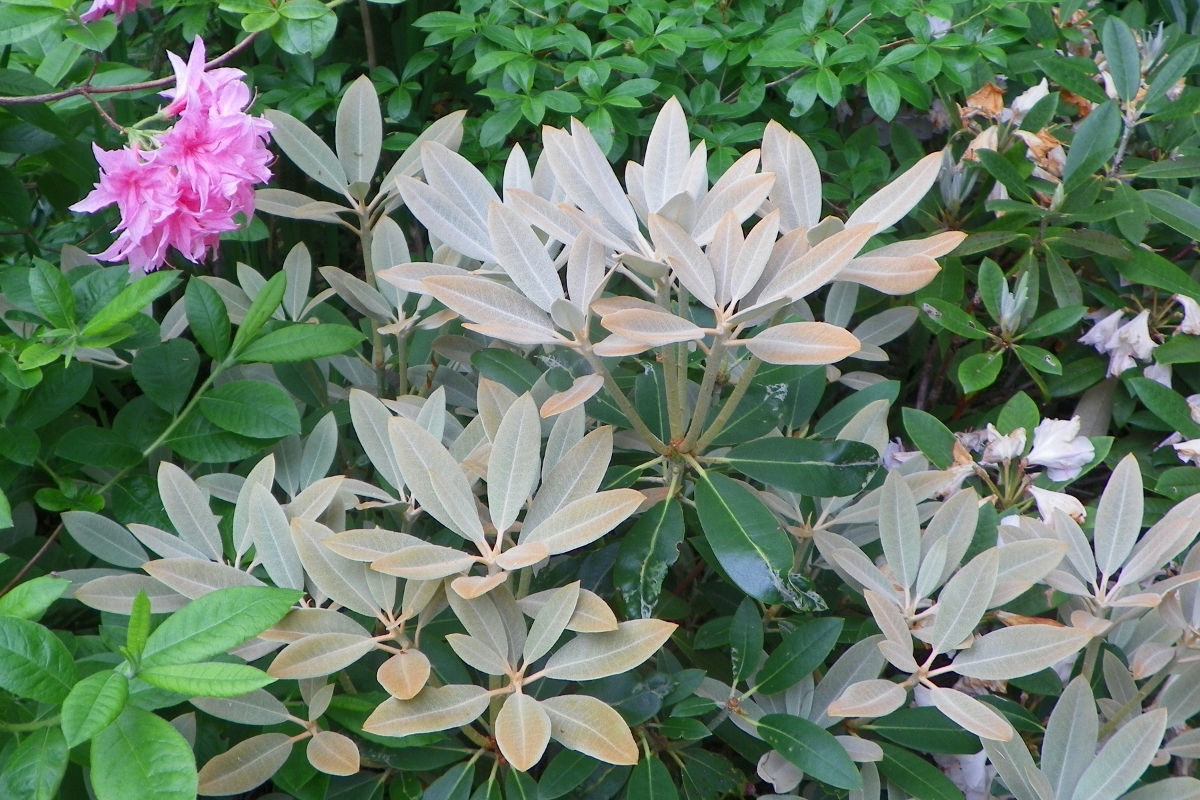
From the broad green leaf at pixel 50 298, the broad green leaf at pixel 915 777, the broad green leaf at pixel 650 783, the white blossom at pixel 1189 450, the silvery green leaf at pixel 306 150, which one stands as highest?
the silvery green leaf at pixel 306 150

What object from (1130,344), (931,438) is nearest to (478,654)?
(931,438)

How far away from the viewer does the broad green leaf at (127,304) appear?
0.79 m

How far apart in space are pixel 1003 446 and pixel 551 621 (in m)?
0.54

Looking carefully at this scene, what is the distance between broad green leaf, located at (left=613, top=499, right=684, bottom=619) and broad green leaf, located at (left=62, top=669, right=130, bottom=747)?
357 millimetres

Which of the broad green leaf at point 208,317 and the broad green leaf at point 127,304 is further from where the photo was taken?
the broad green leaf at point 208,317

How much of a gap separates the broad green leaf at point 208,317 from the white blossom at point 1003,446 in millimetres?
785

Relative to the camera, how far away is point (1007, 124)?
1.26 metres

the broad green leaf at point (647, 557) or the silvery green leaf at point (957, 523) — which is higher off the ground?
the silvery green leaf at point (957, 523)

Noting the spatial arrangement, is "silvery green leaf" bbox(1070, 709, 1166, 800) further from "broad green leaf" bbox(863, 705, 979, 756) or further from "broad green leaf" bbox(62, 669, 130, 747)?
"broad green leaf" bbox(62, 669, 130, 747)

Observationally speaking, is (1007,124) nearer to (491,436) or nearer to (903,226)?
(903,226)

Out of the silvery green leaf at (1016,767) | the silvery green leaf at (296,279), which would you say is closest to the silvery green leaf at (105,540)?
the silvery green leaf at (296,279)

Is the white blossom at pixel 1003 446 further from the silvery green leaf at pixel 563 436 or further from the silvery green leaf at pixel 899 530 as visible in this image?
the silvery green leaf at pixel 563 436

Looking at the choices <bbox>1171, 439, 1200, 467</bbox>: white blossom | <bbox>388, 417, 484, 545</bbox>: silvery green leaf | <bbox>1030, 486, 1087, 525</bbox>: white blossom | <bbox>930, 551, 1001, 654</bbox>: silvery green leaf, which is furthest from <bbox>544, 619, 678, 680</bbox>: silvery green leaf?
<bbox>1171, 439, 1200, 467</bbox>: white blossom

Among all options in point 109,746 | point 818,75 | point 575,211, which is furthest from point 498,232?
point 818,75
